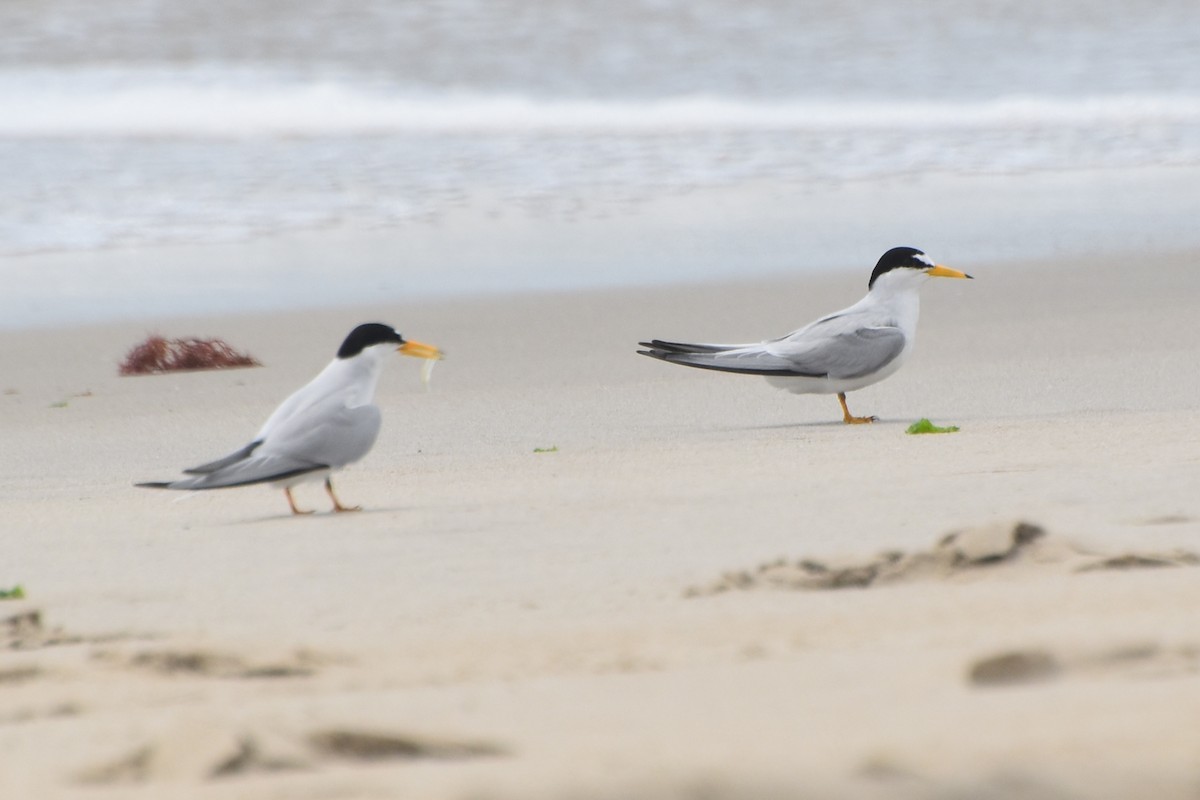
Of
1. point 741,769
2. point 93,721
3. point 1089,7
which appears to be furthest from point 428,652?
point 1089,7

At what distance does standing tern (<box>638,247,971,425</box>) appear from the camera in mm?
6730

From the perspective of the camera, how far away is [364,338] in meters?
5.24

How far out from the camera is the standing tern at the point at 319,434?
16.0 ft

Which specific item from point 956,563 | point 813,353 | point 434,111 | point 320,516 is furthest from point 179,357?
point 434,111

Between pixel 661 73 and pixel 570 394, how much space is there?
14.8m

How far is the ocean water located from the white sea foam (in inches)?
2.2

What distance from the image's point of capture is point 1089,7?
992 inches

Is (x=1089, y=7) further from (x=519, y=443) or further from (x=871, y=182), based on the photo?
(x=519, y=443)

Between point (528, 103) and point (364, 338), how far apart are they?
1492 cm

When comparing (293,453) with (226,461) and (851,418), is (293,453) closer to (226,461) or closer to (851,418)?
(226,461)

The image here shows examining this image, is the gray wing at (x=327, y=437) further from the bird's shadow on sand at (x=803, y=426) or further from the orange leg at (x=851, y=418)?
the orange leg at (x=851, y=418)

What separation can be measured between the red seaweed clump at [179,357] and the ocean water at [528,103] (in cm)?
367

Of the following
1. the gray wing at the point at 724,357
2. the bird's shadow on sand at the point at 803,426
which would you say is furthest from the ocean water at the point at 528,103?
the bird's shadow on sand at the point at 803,426

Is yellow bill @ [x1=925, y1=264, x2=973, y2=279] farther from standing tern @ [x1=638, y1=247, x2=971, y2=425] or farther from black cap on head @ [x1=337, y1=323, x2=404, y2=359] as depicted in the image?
black cap on head @ [x1=337, y1=323, x2=404, y2=359]
